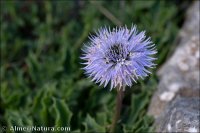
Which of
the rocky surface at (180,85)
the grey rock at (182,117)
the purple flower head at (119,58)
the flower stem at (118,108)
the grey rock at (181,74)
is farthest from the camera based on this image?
the grey rock at (181,74)

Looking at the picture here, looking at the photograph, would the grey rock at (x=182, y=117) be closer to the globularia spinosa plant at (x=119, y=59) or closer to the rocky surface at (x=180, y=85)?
the rocky surface at (x=180, y=85)

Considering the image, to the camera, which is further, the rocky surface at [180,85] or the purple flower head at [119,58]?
the rocky surface at [180,85]

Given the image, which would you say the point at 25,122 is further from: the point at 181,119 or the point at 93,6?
the point at 93,6

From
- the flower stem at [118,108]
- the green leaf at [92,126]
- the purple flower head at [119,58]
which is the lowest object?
the green leaf at [92,126]

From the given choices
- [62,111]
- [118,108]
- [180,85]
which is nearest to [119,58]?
[118,108]

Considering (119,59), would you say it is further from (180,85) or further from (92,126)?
(180,85)

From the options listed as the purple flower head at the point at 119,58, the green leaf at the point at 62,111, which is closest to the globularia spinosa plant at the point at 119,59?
the purple flower head at the point at 119,58
